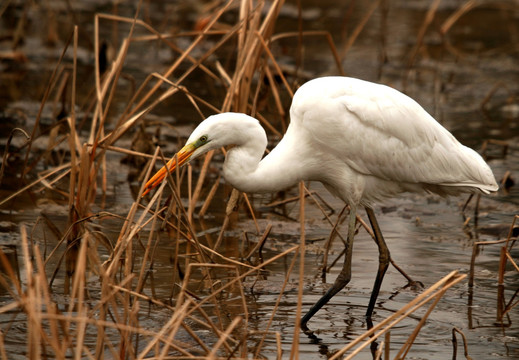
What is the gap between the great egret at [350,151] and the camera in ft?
16.2

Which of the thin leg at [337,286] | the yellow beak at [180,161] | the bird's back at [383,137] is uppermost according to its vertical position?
the bird's back at [383,137]

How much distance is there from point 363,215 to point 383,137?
2.12 meters

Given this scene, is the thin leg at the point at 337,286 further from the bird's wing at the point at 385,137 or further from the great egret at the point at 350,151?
the bird's wing at the point at 385,137

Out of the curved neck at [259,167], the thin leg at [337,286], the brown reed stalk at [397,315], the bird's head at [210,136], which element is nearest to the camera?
the brown reed stalk at [397,315]

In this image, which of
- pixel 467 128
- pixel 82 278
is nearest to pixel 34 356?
pixel 82 278

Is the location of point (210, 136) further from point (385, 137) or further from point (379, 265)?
point (379, 265)

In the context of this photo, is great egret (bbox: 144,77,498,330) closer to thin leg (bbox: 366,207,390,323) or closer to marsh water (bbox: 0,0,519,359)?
thin leg (bbox: 366,207,390,323)

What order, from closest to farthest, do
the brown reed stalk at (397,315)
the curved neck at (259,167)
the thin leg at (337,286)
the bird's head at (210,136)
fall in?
the brown reed stalk at (397,315) → the bird's head at (210,136) → the curved neck at (259,167) → the thin leg at (337,286)

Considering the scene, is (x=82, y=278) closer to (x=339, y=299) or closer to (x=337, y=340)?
(x=337, y=340)

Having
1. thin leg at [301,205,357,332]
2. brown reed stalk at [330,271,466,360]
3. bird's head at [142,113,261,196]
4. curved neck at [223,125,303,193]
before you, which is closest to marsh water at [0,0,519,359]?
thin leg at [301,205,357,332]

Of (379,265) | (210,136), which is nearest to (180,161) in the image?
(210,136)

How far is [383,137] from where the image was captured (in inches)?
215

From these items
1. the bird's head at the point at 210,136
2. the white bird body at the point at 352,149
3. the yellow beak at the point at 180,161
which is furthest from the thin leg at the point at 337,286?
the yellow beak at the point at 180,161

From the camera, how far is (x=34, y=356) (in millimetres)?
3316
